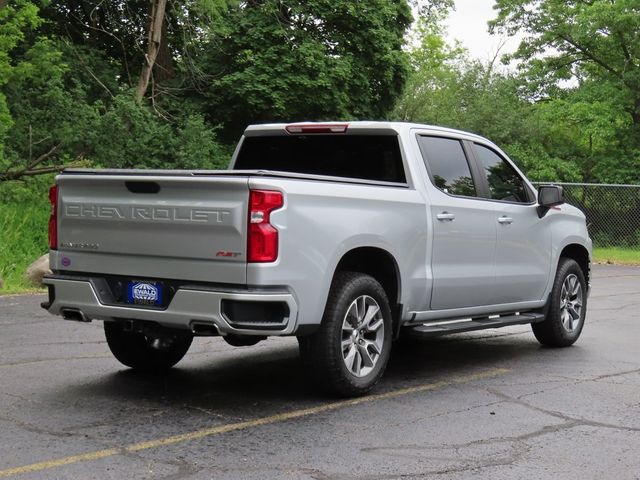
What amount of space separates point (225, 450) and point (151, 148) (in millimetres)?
18553

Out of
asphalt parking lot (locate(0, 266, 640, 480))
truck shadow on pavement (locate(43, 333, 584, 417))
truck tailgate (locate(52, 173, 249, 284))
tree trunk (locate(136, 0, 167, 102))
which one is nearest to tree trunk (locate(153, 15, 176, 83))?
tree trunk (locate(136, 0, 167, 102))

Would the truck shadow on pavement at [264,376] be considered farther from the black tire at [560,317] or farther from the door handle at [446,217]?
the door handle at [446,217]

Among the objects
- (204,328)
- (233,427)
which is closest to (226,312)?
(204,328)

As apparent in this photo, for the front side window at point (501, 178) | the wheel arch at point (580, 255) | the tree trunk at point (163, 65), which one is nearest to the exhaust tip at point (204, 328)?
the front side window at point (501, 178)

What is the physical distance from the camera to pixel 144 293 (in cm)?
599

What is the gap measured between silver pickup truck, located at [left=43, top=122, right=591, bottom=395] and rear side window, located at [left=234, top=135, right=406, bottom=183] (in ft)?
0.04

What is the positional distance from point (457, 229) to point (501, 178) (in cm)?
119

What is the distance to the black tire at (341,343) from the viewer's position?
19.7ft

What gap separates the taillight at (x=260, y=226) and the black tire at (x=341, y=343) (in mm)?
751

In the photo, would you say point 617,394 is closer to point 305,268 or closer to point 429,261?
point 429,261

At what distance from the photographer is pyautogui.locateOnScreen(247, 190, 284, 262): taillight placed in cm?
553

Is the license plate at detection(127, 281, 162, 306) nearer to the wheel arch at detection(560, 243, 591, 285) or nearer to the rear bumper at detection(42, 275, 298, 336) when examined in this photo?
the rear bumper at detection(42, 275, 298, 336)

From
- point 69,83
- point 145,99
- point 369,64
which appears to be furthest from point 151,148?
point 369,64

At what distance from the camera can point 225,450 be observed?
4.94 metres
